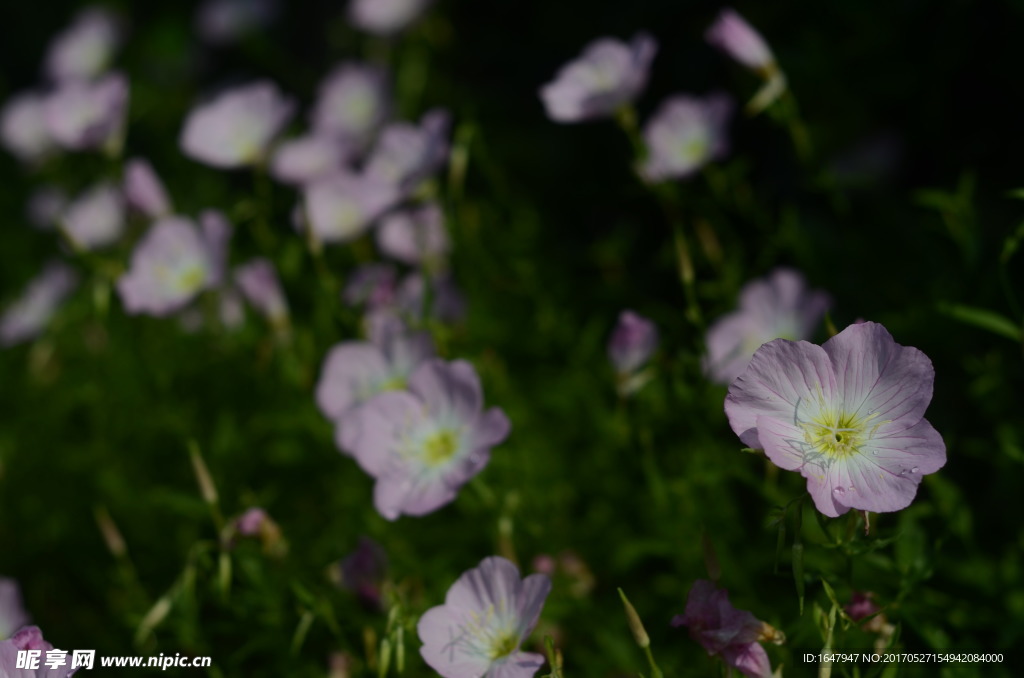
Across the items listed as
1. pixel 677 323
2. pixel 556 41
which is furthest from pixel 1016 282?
pixel 556 41

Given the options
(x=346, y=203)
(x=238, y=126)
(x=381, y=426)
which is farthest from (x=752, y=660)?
(x=238, y=126)

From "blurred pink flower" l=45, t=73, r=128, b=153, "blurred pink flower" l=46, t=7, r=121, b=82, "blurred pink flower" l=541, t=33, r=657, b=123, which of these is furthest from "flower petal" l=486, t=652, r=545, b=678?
"blurred pink flower" l=46, t=7, r=121, b=82

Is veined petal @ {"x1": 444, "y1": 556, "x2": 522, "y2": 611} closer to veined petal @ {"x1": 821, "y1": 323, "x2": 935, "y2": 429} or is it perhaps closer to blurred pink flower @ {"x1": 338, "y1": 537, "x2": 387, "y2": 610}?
blurred pink flower @ {"x1": 338, "y1": 537, "x2": 387, "y2": 610}

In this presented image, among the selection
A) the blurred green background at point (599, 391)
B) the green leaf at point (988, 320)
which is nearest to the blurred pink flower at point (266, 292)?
the blurred green background at point (599, 391)

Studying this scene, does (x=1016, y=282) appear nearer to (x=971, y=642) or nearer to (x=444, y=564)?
(x=971, y=642)

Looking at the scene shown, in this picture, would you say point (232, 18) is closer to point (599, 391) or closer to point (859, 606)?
point (599, 391)

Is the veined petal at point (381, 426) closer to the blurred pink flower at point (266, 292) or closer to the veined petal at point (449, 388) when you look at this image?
the veined petal at point (449, 388)
